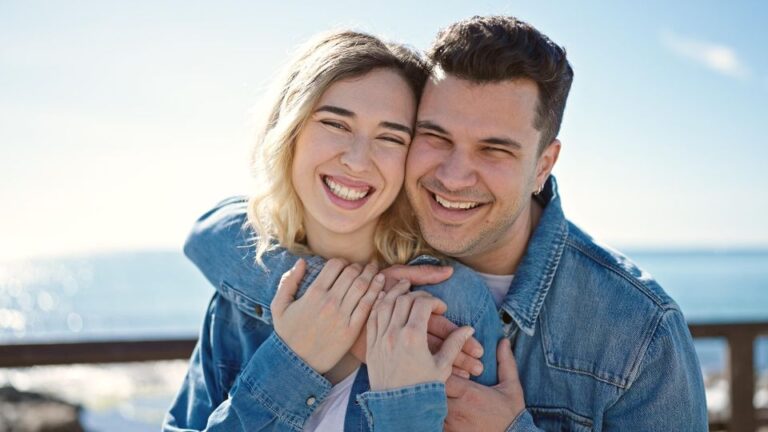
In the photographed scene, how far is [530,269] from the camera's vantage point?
250cm

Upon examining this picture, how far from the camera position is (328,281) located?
2.21 m

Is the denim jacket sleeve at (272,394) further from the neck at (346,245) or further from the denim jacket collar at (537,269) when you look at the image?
the denim jacket collar at (537,269)

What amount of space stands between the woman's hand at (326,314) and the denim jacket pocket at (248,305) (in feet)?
0.54

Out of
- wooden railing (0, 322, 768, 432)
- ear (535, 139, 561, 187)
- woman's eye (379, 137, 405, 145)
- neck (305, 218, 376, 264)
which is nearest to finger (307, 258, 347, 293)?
neck (305, 218, 376, 264)

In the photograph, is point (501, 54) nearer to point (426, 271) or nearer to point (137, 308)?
point (426, 271)

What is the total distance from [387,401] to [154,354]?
1569 millimetres

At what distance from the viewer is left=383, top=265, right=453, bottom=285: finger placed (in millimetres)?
2225

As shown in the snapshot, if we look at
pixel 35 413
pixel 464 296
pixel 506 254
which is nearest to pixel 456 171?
pixel 506 254

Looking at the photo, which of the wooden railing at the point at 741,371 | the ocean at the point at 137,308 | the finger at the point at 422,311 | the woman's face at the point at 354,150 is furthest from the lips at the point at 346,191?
the ocean at the point at 137,308

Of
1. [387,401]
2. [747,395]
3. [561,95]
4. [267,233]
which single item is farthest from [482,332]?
[747,395]

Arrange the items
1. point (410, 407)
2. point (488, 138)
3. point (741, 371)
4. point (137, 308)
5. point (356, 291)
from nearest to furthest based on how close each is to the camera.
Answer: point (410, 407), point (356, 291), point (488, 138), point (741, 371), point (137, 308)

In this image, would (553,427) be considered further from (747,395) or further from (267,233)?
(747,395)

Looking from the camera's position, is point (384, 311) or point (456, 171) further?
point (456, 171)

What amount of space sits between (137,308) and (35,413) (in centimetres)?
3117
